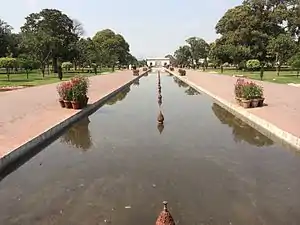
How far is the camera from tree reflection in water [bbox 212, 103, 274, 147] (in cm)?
1052

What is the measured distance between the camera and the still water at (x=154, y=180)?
18.1ft

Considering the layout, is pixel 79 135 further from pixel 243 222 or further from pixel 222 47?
pixel 222 47

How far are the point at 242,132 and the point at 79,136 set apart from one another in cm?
508

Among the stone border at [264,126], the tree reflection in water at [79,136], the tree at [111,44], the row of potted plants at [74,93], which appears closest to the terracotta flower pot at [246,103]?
the stone border at [264,126]

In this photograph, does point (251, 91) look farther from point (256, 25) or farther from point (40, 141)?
point (256, 25)

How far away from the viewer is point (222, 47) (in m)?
61.2

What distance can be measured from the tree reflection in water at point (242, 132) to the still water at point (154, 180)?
0.03m

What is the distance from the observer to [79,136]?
37.6ft

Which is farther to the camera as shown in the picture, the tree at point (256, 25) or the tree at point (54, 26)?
the tree at point (256, 25)

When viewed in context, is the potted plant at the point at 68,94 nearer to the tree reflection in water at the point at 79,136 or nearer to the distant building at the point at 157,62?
the tree reflection in water at the point at 79,136

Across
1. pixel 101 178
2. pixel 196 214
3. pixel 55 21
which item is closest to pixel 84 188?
pixel 101 178

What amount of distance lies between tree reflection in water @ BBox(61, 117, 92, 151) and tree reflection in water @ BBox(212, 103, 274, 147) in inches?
167

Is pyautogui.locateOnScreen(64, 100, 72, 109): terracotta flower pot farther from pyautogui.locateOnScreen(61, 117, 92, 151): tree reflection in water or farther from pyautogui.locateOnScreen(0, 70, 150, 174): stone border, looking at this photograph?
pyautogui.locateOnScreen(61, 117, 92, 151): tree reflection in water

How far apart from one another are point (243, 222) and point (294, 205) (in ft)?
3.67
